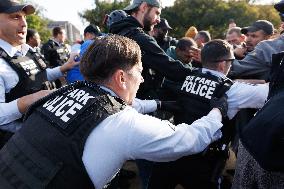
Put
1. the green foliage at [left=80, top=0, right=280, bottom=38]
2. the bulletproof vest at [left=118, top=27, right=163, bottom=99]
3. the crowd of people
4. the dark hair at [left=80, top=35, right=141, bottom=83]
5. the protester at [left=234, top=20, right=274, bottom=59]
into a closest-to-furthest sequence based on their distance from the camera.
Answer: the crowd of people, the dark hair at [left=80, top=35, right=141, bottom=83], the bulletproof vest at [left=118, top=27, right=163, bottom=99], the protester at [left=234, top=20, right=274, bottom=59], the green foliage at [left=80, top=0, right=280, bottom=38]

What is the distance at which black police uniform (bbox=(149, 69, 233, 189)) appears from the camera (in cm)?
271

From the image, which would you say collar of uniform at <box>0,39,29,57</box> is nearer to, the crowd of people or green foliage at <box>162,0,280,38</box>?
the crowd of people

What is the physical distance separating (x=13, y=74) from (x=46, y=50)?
505cm

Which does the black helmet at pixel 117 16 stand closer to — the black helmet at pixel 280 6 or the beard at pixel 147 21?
the beard at pixel 147 21

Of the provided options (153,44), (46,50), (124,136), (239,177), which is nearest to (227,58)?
(153,44)

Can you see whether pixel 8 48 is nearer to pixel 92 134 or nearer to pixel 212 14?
pixel 92 134

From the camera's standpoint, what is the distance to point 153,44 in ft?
10.0

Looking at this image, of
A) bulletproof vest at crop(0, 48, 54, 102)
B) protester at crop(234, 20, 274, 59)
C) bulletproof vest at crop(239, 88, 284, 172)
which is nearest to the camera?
bulletproof vest at crop(239, 88, 284, 172)

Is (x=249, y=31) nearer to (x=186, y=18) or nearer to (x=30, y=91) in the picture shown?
(x=30, y=91)

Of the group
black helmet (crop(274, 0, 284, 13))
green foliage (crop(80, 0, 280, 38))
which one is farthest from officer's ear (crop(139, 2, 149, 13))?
green foliage (crop(80, 0, 280, 38))

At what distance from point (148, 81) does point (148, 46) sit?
0.41 m

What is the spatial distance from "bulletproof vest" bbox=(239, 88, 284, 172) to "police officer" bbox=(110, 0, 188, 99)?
1.74 metres

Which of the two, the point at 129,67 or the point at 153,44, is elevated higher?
the point at 129,67

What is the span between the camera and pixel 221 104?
2299 mm
